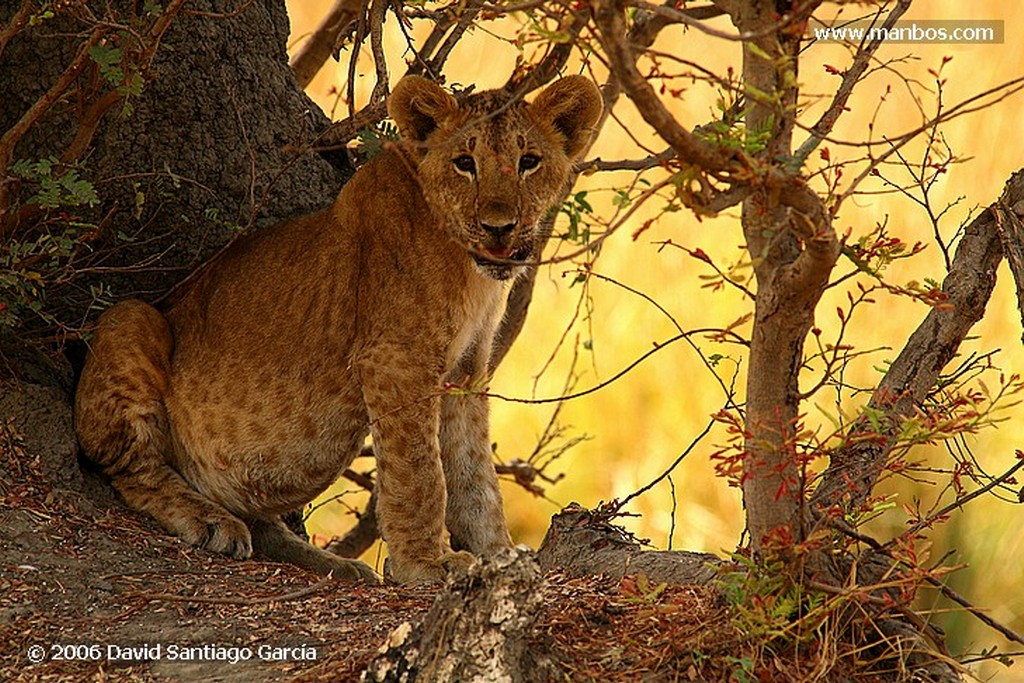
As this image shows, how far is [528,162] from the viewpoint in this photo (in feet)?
15.4

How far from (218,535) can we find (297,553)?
17.8 inches

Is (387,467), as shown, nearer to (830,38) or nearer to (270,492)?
(270,492)

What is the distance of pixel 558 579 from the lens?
4.32 m

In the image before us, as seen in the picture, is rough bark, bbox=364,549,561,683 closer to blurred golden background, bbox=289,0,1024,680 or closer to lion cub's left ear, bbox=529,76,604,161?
lion cub's left ear, bbox=529,76,604,161

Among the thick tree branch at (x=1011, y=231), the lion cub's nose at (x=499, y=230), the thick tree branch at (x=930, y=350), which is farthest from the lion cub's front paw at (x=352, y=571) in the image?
the thick tree branch at (x=1011, y=231)

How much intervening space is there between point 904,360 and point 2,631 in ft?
8.56

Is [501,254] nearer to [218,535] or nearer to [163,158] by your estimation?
[218,535]

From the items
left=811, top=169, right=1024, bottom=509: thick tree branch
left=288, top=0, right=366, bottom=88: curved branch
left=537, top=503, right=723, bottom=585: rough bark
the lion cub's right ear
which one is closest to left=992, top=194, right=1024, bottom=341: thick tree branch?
left=811, top=169, right=1024, bottom=509: thick tree branch

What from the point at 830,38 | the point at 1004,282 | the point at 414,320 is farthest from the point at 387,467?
the point at 1004,282

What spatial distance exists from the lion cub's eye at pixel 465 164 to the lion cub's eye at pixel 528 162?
0.15 m

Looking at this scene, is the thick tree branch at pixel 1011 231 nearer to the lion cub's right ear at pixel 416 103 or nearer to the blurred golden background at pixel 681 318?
the lion cub's right ear at pixel 416 103

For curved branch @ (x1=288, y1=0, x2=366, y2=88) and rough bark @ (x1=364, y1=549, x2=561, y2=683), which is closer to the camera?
rough bark @ (x1=364, y1=549, x2=561, y2=683)

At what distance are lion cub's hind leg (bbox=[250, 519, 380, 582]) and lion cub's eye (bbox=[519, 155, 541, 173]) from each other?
5.13ft

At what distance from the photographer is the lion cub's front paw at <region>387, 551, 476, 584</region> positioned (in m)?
4.72
